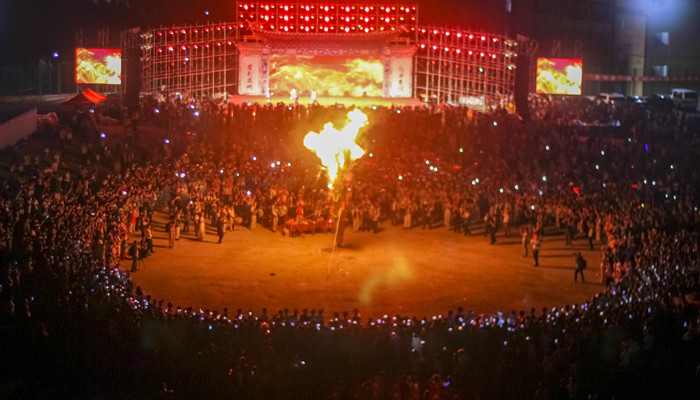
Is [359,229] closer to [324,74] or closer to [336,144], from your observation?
[336,144]

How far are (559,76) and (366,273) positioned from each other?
86.9ft

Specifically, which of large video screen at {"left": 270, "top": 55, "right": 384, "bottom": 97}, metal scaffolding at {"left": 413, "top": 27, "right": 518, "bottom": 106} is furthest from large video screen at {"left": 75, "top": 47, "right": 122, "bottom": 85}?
metal scaffolding at {"left": 413, "top": 27, "right": 518, "bottom": 106}

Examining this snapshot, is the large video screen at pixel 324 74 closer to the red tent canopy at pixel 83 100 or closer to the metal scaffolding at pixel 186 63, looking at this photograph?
the metal scaffolding at pixel 186 63

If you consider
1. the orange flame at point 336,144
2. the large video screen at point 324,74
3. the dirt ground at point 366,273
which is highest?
the large video screen at point 324,74

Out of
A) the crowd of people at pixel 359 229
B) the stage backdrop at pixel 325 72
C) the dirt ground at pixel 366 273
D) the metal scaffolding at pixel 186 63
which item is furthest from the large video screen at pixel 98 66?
the dirt ground at pixel 366 273

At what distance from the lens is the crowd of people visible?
15539 mm

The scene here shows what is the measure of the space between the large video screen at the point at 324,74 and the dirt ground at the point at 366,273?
17.0m

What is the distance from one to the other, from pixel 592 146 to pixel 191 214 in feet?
58.4

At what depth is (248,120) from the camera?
37531mm

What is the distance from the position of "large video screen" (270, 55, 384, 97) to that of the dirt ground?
17029mm

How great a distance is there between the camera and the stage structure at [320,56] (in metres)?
45.4

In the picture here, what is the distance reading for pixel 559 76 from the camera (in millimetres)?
47594

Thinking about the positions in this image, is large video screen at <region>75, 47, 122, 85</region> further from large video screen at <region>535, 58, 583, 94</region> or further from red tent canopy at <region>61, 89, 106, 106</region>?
large video screen at <region>535, 58, 583, 94</region>

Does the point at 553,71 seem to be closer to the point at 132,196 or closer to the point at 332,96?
the point at 332,96
